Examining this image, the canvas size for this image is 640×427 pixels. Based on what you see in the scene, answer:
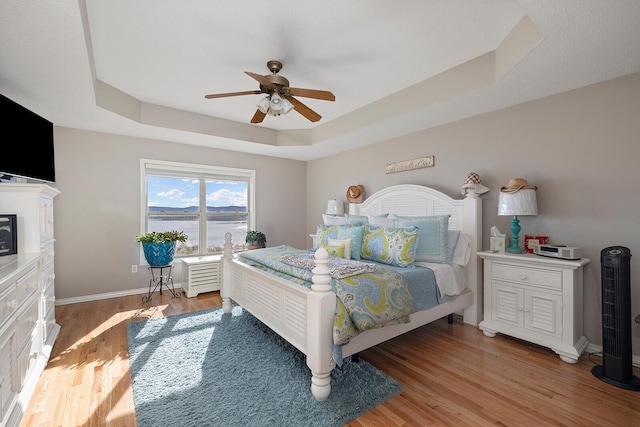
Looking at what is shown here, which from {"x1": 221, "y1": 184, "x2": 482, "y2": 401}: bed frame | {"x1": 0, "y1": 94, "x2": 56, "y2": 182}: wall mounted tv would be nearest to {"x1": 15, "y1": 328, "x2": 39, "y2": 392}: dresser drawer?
{"x1": 0, "y1": 94, "x2": 56, "y2": 182}: wall mounted tv

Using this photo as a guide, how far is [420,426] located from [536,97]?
9.84 feet

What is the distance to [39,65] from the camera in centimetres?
220

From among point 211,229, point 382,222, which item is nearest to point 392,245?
point 382,222

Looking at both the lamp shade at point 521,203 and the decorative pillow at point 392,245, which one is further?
the decorative pillow at point 392,245

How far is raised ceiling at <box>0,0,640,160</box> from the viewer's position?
1.85 meters

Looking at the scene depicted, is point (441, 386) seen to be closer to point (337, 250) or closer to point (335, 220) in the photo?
point (337, 250)

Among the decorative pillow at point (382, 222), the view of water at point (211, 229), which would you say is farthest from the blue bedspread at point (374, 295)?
the view of water at point (211, 229)

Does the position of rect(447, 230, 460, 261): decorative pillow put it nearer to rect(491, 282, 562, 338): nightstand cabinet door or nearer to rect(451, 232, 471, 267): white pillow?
rect(451, 232, 471, 267): white pillow

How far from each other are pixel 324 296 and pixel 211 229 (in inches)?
145

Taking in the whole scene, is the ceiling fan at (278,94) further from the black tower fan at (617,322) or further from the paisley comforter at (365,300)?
the black tower fan at (617,322)

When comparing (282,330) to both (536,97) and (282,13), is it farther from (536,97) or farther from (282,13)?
(536,97)

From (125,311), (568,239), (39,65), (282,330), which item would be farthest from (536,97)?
(125,311)

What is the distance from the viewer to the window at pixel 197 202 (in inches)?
175

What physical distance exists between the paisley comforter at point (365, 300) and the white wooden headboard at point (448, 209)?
1.23m
